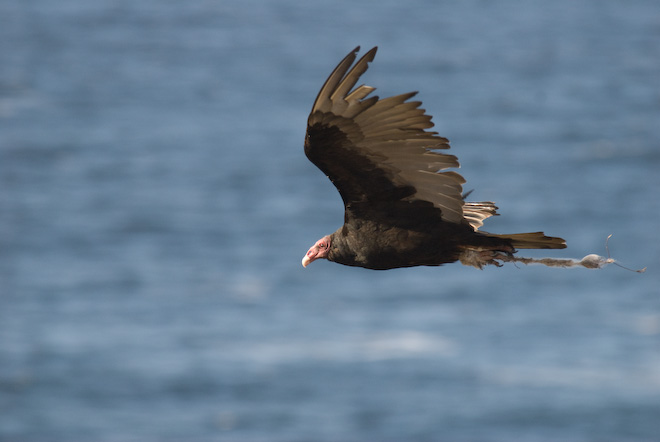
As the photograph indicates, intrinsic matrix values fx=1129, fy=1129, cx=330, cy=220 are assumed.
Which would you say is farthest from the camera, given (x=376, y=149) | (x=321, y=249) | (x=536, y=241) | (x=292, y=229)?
(x=292, y=229)

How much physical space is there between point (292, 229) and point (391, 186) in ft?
190

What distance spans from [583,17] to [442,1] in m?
17.2

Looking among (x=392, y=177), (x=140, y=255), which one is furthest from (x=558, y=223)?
(x=392, y=177)

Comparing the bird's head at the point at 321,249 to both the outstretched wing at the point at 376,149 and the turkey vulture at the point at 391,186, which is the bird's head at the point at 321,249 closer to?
the turkey vulture at the point at 391,186

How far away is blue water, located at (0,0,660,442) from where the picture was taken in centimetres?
4847

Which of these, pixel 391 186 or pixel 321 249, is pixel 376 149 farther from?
pixel 321 249

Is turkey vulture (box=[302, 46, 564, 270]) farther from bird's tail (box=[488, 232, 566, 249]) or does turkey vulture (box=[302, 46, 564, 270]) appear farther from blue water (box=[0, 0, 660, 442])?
blue water (box=[0, 0, 660, 442])

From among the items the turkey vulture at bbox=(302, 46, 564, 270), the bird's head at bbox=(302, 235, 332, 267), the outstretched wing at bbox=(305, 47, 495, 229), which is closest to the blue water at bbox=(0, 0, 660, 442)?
the bird's head at bbox=(302, 235, 332, 267)

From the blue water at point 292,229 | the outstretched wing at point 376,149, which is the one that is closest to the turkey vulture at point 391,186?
the outstretched wing at point 376,149

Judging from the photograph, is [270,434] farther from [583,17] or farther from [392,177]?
[583,17]

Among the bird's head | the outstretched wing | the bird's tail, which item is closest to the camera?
the outstretched wing

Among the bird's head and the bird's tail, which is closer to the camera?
the bird's tail

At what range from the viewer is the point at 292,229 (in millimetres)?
65000

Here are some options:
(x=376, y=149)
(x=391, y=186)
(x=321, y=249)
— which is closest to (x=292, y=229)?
(x=321, y=249)
